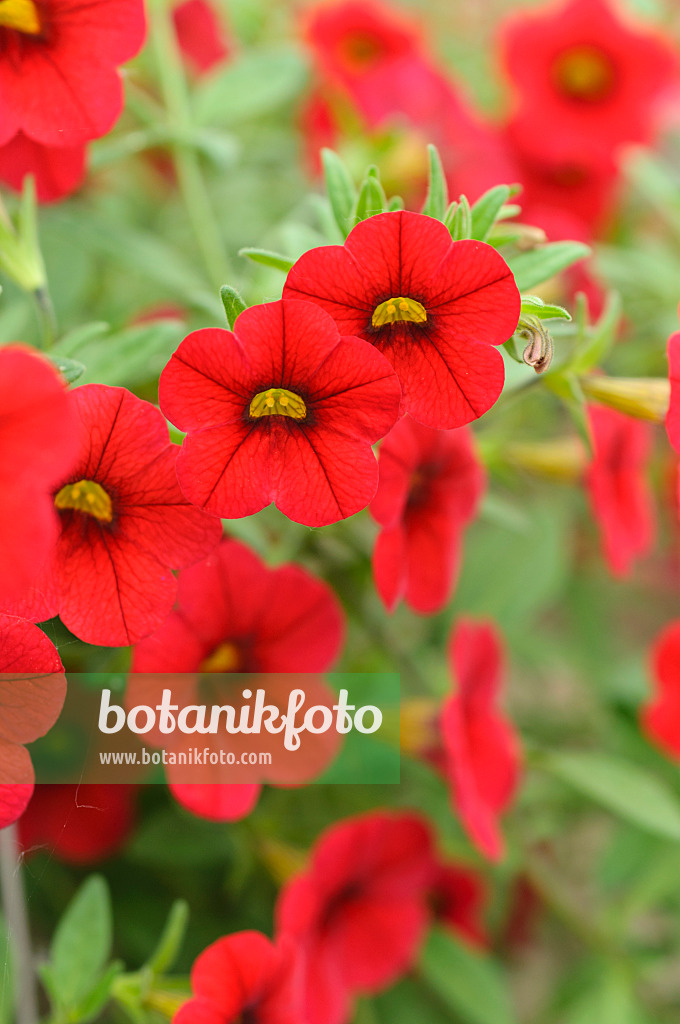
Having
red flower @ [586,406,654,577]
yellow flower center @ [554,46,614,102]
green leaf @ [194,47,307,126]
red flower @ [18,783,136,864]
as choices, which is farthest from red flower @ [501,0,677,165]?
red flower @ [18,783,136,864]

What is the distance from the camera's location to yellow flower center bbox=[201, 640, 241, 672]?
1.54 feet

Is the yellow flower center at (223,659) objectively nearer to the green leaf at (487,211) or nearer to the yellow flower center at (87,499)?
the yellow flower center at (87,499)

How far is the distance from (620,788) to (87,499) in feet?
1.84

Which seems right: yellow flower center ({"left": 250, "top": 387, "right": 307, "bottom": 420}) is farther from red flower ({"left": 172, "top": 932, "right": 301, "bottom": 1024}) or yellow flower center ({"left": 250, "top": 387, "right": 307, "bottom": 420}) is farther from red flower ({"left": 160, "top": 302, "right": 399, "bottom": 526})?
red flower ({"left": 172, "top": 932, "right": 301, "bottom": 1024})

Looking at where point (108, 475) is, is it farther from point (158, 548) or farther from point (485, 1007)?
point (485, 1007)

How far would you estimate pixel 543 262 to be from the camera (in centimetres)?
46

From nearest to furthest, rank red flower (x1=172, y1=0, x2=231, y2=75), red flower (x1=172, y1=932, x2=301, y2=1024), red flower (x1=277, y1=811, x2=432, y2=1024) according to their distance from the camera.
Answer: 1. red flower (x1=172, y1=932, x2=301, y2=1024)
2. red flower (x1=277, y1=811, x2=432, y2=1024)
3. red flower (x1=172, y1=0, x2=231, y2=75)

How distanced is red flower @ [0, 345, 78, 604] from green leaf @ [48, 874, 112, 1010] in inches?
12.2

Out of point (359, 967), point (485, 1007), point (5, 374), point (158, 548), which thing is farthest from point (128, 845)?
point (5, 374)

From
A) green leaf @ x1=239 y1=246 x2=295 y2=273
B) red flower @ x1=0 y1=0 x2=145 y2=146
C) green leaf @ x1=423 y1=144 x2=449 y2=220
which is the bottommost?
green leaf @ x1=239 y1=246 x2=295 y2=273

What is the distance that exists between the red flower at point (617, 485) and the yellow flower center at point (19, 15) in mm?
462

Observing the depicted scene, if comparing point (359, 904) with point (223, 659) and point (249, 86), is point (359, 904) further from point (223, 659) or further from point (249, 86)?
point (249, 86)

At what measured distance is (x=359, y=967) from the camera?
651mm

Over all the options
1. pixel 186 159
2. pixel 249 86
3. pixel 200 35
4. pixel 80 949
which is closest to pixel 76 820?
pixel 80 949
